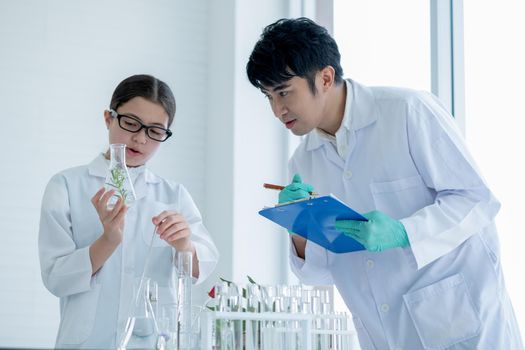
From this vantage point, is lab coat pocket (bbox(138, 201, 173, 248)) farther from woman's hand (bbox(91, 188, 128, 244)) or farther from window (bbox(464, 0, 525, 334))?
window (bbox(464, 0, 525, 334))

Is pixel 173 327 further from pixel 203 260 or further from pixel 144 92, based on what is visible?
pixel 144 92

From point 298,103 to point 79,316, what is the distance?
990 millimetres

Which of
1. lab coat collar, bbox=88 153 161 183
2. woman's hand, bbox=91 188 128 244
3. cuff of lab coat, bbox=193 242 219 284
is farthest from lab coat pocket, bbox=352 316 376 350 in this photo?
lab coat collar, bbox=88 153 161 183

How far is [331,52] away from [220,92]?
215 cm

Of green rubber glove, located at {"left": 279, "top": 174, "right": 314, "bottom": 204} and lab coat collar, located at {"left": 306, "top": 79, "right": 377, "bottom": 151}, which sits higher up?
lab coat collar, located at {"left": 306, "top": 79, "right": 377, "bottom": 151}

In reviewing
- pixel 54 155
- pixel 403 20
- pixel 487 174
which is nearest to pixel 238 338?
pixel 487 174

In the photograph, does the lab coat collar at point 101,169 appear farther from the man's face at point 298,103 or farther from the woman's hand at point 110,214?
the man's face at point 298,103

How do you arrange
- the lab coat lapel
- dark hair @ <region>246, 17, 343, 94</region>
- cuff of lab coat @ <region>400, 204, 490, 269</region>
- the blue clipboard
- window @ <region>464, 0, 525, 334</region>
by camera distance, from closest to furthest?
the blue clipboard → cuff of lab coat @ <region>400, 204, 490, 269</region> → dark hair @ <region>246, 17, 343, 94</region> → the lab coat lapel → window @ <region>464, 0, 525, 334</region>

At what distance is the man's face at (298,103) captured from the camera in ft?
7.25

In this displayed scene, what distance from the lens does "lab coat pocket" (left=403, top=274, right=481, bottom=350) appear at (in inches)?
77.8

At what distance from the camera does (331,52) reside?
Answer: 226 centimetres

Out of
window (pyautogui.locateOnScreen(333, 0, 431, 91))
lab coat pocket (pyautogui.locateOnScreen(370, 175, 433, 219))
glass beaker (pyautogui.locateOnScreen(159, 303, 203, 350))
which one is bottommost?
glass beaker (pyautogui.locateOnScreen(159, 303, 203, 350))

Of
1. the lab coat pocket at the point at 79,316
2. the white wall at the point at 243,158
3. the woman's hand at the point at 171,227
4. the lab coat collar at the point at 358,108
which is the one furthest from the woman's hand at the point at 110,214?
the white wall at the point at 243,158

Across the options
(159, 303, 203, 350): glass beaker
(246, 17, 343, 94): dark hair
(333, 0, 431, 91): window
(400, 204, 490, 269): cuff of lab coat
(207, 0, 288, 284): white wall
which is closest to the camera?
(159, 303, 203, 350): glass beaker
